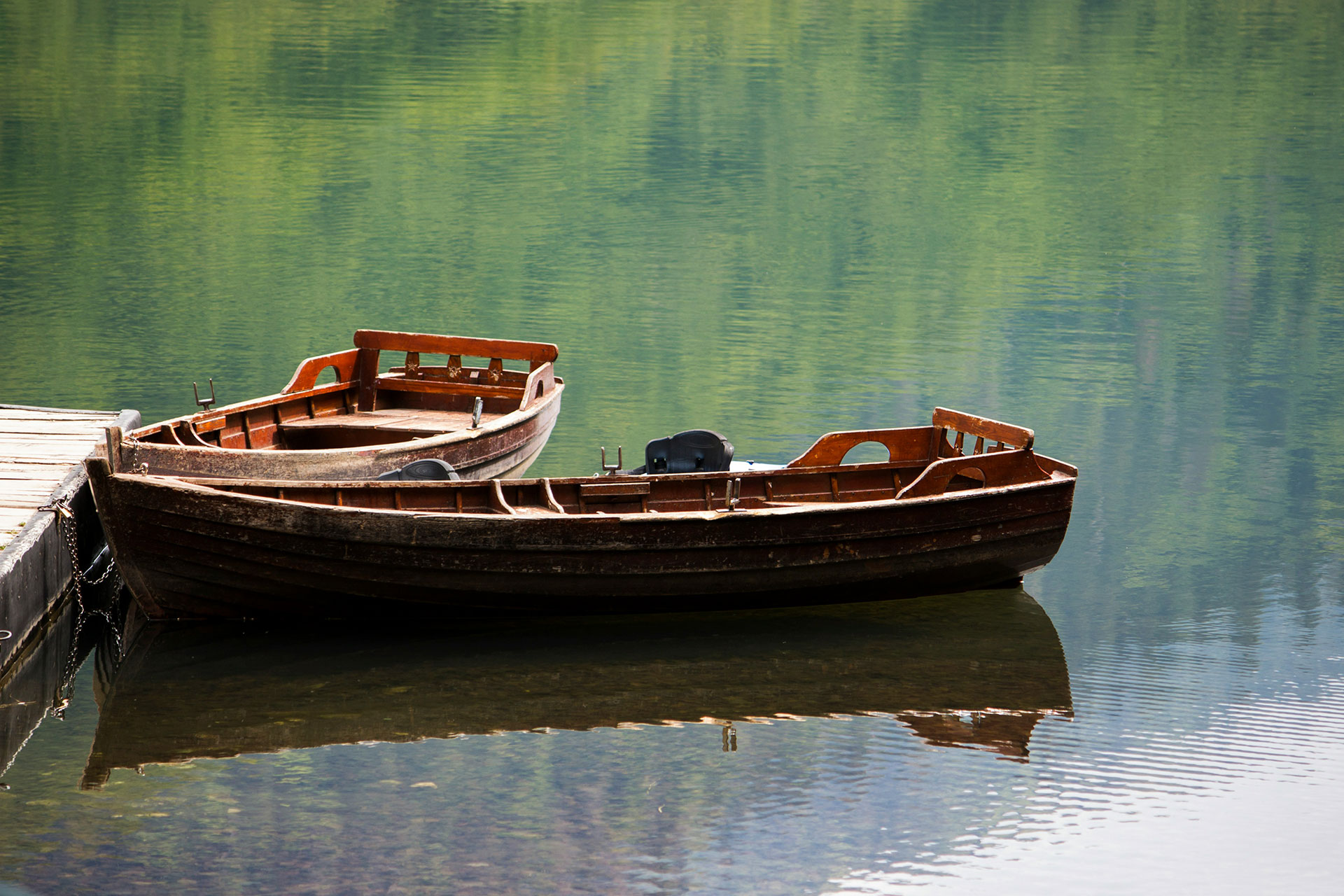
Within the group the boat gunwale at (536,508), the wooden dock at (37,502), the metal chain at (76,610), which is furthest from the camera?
the boat gunwale at (536,508)

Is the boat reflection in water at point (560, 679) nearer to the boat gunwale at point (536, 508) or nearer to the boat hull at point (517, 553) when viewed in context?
the boat hull at point (517, 553)

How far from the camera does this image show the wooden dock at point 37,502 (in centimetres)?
1045

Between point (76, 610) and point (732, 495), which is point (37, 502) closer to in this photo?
point (76, 610)

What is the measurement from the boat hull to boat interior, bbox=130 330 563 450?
3327 millimetres

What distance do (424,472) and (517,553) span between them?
4.97 ft

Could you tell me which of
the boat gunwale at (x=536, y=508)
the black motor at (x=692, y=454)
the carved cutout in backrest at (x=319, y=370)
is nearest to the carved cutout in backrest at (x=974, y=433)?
the boat gunwale at (x=536, y=508)

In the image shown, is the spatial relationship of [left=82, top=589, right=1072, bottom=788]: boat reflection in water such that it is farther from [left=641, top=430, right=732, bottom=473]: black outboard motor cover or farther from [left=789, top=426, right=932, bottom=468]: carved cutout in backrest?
[left=789, top=426, right=932, bottom=468]: carved cutout in backrest

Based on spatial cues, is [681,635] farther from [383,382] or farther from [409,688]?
[383,382]

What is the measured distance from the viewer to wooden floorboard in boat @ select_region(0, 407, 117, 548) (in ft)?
37.6

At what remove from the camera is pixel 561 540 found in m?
11.2

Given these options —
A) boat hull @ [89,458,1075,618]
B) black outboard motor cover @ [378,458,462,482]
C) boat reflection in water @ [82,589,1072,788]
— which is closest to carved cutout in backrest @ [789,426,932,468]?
boat hull @ [89,458,1075,618]

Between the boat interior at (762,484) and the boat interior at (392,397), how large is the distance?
292cm

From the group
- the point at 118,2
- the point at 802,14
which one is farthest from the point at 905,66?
the point at 118,2

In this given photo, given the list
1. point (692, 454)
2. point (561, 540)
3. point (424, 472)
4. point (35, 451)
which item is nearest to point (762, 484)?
point (692, 454)
